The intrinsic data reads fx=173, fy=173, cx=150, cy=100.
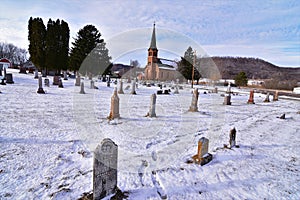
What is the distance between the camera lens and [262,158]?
162 inches

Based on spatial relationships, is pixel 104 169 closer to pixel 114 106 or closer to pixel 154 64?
pixel 114 106

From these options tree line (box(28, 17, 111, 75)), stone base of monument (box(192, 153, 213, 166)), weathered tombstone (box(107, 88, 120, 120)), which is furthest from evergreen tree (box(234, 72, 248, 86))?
stone base of monument (box(192, 153, 213, 166))

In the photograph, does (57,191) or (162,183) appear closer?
(57,191)

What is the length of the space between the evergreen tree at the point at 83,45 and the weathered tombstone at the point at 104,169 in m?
35.2

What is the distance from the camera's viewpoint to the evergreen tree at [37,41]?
2788 cm

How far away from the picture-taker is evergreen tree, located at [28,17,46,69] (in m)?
27.9

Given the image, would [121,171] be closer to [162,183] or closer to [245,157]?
[162,183]

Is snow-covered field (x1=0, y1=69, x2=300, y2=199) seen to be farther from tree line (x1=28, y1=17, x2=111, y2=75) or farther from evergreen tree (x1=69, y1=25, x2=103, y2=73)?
evergreen tree (x1=69, y1=25, x2=103, y2=73)

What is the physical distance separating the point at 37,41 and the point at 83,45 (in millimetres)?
8607

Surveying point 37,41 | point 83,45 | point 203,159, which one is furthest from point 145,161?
→ point 83,45

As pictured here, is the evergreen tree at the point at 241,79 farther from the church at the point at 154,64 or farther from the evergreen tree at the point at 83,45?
the evergreen tree at the point at 83,45

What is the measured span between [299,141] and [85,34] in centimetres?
3747

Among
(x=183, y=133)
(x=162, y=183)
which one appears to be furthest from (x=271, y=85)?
(x=162, y=183)

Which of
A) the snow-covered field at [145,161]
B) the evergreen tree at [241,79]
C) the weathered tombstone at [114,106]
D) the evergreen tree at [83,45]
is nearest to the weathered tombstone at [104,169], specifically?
the snow-covered field at [145,161]
